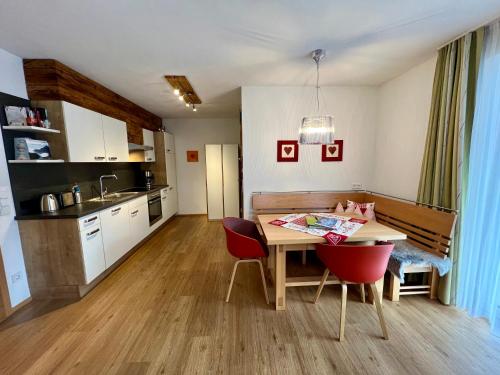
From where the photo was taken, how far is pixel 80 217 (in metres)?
2.15

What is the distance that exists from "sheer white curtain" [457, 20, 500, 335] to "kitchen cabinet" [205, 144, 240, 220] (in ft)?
12.6

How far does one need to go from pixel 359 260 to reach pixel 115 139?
138 inches

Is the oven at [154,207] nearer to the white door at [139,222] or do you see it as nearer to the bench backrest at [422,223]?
the white door at [139,222]

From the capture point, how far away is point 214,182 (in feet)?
16.2

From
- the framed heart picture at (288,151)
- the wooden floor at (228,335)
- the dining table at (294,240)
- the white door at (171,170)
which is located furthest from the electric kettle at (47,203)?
the framed heart picture at (288,151)

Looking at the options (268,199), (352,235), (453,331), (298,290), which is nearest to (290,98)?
(268,199)

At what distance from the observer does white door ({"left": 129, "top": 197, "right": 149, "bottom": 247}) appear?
10.4 feet

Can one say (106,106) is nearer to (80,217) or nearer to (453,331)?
(80,217)

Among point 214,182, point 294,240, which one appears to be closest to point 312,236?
point 294,240

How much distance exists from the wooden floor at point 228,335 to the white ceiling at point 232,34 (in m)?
2.54

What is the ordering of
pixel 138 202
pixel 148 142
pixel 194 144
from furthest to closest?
pixel 194 144 → pixel 148 142 → pixel 138 202

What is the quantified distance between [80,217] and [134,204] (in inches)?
44.2

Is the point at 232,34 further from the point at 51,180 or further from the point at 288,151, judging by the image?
the point at 51,180

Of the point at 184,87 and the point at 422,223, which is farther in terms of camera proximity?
the point at 184,87
